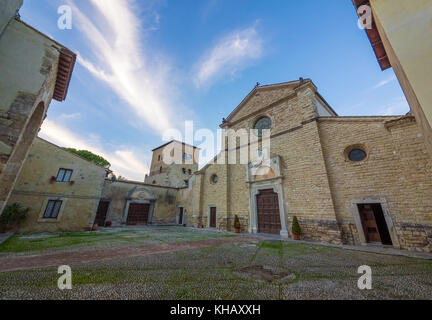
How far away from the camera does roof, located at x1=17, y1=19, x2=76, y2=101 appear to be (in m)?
6.44

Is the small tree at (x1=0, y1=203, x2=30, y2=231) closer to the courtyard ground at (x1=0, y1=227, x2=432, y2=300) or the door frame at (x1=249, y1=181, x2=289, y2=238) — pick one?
the courtyard ground at (x1=0, y1=227, x2=432, y2=300)

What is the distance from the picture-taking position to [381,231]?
6.93m

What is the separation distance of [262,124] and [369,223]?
806 centimetres

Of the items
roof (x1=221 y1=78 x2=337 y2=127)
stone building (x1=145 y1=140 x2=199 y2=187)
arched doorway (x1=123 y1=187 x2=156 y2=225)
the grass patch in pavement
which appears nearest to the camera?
the grass patch in pavement

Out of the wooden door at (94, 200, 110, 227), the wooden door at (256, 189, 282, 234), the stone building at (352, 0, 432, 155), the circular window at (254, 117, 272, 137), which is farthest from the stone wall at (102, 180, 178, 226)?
the stone building at (352, 0, 432, 155)

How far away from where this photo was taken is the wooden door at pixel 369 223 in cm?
659

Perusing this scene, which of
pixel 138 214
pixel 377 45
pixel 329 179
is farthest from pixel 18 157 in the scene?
pixel 377 45

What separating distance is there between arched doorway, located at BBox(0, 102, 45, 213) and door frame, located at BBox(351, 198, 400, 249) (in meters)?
14.0

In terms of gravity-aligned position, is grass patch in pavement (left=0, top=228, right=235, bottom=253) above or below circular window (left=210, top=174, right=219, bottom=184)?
below

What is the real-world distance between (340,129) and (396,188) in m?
3.29

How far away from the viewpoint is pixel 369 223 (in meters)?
6.74

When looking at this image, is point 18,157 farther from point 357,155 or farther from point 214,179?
point 357,155
